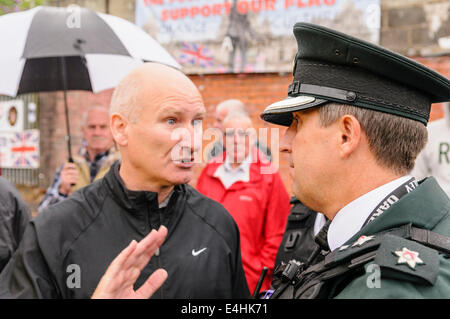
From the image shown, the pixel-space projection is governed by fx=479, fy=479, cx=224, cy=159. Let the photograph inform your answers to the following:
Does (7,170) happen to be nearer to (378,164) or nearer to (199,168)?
(199,168)

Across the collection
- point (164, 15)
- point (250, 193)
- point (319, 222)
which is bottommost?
point (250, 193)

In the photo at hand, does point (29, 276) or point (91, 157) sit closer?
point (29, 276)

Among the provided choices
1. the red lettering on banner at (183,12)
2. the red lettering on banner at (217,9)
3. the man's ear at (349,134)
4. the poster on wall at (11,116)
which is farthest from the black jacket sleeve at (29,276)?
the poster on wall at (11,116)

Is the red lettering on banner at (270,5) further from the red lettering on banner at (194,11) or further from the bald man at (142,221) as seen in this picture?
the bald man at (142,221)

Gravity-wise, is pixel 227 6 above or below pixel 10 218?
above

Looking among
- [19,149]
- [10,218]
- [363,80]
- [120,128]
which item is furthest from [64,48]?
[19,149]

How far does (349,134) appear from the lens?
1.46 metres

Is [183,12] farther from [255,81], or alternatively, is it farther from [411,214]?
[411,214]

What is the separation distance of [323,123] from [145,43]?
2.18 metres

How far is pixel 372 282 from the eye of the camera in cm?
116

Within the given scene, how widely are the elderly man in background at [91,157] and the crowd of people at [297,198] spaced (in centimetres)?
197

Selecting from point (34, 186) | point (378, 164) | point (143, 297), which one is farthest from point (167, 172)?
point (34, 186)

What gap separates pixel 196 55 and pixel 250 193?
2.92m

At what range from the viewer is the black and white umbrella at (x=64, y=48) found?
3.11 metres
